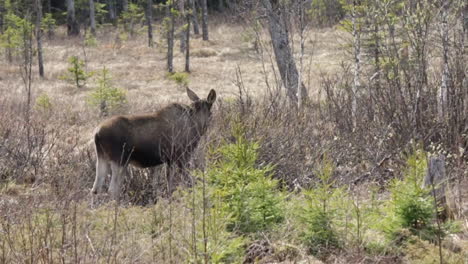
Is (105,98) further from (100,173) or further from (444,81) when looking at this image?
(444,81)

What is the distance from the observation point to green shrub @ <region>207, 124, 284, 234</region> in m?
5.60

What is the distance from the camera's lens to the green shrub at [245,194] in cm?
560

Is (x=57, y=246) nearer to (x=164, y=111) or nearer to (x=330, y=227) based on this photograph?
(x=330, y=227)

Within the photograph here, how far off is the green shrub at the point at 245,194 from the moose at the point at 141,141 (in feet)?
4.17

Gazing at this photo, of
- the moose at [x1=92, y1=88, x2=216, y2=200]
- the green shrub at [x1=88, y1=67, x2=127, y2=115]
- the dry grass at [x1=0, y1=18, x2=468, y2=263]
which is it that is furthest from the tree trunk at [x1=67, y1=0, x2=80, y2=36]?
the moose at [x1=92, y1=88, x2=216, y2=200]

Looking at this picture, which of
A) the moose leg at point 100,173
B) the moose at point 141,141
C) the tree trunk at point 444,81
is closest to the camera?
the moose at point 141,141

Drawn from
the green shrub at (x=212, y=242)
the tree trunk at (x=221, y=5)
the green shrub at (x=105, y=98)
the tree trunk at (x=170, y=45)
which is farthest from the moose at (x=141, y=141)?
the tree trunk at (x=221, y=5)

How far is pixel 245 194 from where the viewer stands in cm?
571

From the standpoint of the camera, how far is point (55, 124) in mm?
12938

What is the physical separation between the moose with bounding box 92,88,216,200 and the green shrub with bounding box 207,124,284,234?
50.1 inches

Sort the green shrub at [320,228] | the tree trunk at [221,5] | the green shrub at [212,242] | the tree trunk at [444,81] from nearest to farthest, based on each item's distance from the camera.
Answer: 1. the green shrub at [212,242]
2. the green shrub at [320,228]
3. the tree trunk at [444,81]
4. the tree trunk at [221,5]

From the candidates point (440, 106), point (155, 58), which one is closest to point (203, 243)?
point (440, 106)

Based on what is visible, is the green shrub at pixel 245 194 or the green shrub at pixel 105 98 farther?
the green shrub at pixel 105 98

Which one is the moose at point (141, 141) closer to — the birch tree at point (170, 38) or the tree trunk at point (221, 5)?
the birch tree at point (170, 38)
